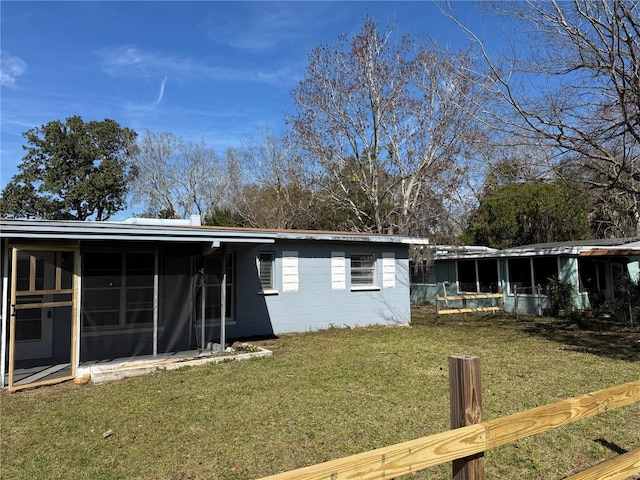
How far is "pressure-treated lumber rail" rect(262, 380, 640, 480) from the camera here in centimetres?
167

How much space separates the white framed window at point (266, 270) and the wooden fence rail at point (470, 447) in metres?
9.97

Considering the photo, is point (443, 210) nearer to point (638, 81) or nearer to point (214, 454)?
point (638, 81)

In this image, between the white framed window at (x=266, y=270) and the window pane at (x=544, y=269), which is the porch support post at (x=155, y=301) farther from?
the window pane at (x=544, y=269)

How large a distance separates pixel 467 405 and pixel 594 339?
10.8 meters

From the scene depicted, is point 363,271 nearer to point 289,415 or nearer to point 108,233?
point 108,233

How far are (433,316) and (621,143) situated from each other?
9.26m

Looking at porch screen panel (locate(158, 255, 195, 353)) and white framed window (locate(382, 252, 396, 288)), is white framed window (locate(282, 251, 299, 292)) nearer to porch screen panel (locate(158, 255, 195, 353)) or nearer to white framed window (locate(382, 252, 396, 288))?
white framed window (locate(382, 252, 396, 288))

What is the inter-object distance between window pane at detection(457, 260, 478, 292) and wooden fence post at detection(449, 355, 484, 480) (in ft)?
A: 60.1

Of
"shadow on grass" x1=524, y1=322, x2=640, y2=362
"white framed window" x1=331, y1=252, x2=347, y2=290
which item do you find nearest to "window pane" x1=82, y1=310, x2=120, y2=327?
"white framed window" x1=331, y1=252, x2=347, y2=290

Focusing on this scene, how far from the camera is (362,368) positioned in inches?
304

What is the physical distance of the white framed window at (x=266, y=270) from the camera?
1214cm

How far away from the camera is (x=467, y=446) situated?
6.78 feet

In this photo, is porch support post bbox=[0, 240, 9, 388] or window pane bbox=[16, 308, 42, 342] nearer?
porch support post bbox=[0, 240, 9, 388]

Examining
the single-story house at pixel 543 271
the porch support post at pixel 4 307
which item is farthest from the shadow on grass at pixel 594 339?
the porch support post at pixel 4 307
